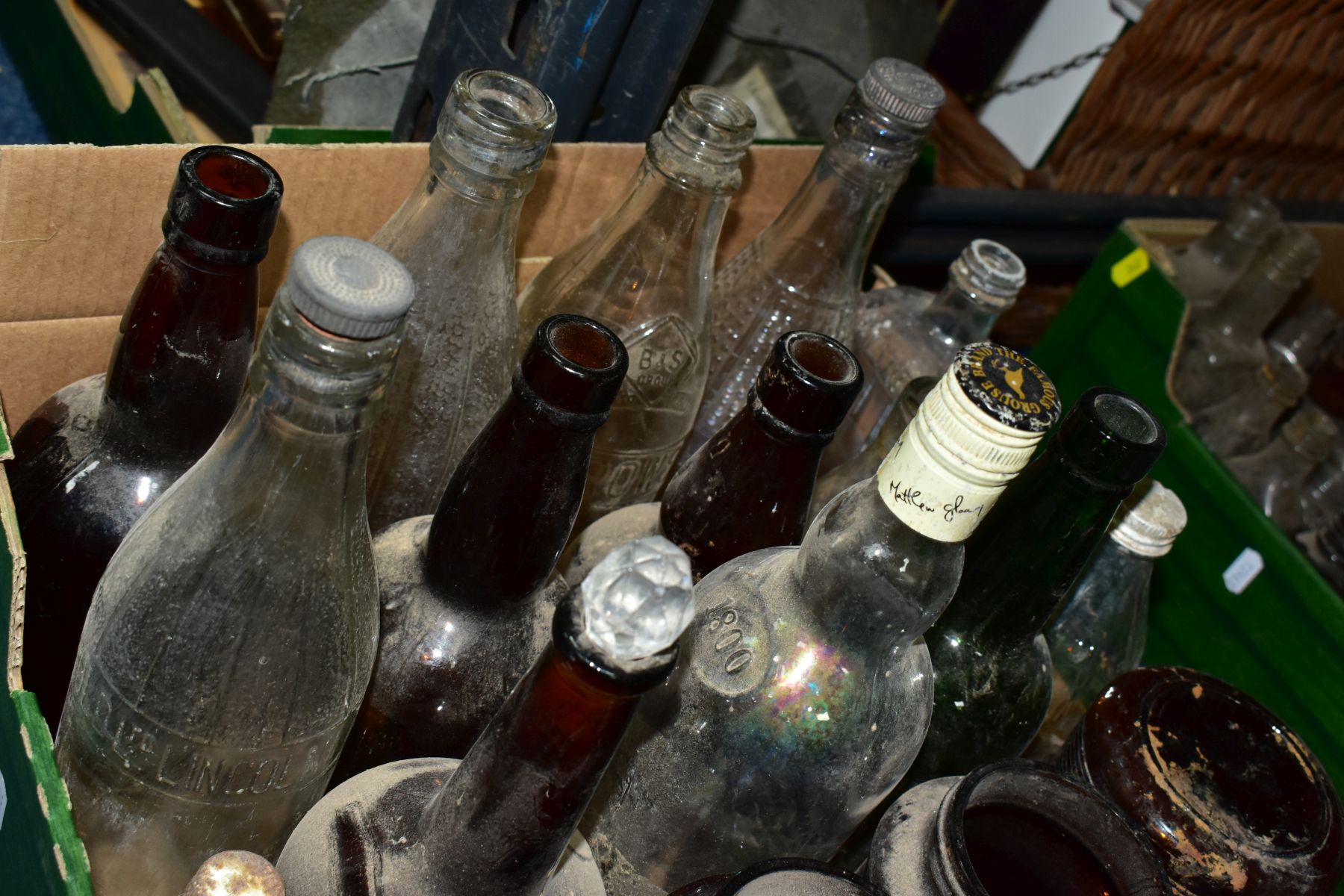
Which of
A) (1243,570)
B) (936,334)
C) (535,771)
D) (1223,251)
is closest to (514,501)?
(535,771)

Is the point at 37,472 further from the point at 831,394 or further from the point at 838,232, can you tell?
the point at 838,232

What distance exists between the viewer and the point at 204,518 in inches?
19.6

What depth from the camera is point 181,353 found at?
23.3 inches

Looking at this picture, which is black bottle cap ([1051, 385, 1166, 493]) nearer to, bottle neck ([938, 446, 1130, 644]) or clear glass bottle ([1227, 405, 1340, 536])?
bottle neck ([938, 446, 1130, 644])

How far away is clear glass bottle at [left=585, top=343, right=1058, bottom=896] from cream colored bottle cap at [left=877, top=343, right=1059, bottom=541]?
0.08 feet

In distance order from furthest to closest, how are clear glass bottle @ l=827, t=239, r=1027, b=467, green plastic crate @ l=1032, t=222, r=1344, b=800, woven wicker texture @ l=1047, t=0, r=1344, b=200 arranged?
woven wicker texture @ l=1047, t=0, r=1344, b=200 → green plastic crate @ l=1032, t=222, r=1344, b=800 → clear glass bottle @ l=827, t=239, r=1027, b=467

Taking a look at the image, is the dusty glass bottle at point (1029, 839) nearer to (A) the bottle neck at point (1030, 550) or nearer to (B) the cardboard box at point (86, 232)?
(A) the bottle neck at point (1030, 550)

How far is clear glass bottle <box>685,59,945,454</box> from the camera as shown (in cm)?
87

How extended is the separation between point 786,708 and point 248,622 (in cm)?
28

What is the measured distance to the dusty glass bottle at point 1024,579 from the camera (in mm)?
638

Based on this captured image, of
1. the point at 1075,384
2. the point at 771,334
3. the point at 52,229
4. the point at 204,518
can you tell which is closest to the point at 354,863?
the point at 204,518

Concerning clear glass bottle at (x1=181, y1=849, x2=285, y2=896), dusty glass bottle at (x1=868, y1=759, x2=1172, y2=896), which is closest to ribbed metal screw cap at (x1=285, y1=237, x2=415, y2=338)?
clear glass bottle at (x1=181, y1=849, x2=285, y2=896)

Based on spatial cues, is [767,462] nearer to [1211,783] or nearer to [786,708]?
[786,708]

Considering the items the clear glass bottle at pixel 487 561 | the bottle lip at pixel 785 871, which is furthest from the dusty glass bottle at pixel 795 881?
the clear glass bottle at pixel 487 561
